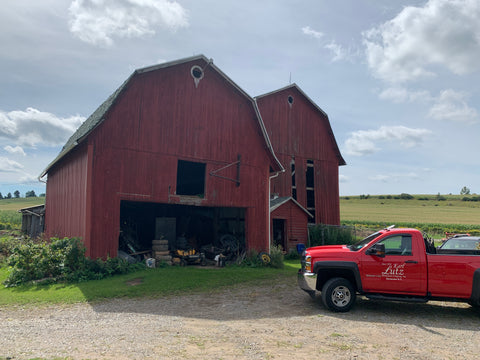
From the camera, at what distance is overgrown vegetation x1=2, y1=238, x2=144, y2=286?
480 inches

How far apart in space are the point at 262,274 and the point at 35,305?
23.9 feet

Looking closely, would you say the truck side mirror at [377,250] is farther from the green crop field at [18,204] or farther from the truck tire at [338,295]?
the green crop field at [18,204]

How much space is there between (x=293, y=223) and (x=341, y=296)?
40.9 feet

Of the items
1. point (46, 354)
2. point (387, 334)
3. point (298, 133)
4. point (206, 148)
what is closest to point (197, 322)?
point (46, 354)

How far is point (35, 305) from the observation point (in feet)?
31.8

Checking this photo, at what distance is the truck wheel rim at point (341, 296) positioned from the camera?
344 inches

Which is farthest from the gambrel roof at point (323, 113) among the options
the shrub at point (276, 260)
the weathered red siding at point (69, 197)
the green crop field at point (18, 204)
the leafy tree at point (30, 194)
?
the leafy tree at point (30, 194)

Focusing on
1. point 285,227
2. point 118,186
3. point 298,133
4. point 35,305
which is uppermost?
point 298,133

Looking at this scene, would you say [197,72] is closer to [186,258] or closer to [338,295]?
[186,258]

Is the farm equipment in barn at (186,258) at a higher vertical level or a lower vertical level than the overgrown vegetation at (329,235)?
lower

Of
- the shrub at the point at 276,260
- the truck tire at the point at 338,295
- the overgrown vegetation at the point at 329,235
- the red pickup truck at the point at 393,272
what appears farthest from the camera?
the overgrown vegetation at the point at 329,235

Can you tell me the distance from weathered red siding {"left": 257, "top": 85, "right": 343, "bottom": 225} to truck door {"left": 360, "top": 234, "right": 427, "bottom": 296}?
1420 cm

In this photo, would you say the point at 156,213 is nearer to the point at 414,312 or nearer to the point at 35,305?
the point at 35,305

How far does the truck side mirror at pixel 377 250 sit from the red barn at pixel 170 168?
26.3 ft
